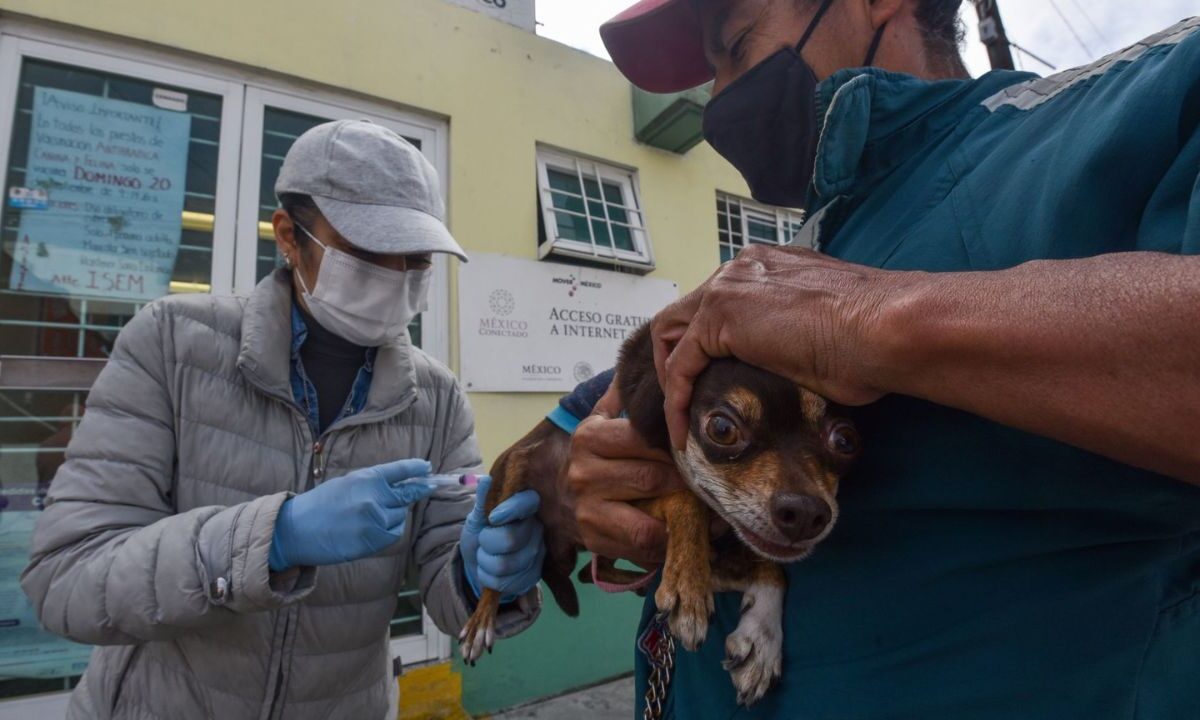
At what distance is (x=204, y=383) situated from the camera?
204 centimetres

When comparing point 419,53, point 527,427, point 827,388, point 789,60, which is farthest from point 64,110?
point 827,388

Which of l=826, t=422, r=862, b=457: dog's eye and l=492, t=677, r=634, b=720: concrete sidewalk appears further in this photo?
l=492, t=677, r=634, b=720: concrete sidewalk

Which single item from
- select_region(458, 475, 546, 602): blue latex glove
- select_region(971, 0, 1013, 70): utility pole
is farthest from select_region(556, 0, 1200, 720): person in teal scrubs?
select_region(971, 0, 1013, 70): utility pole

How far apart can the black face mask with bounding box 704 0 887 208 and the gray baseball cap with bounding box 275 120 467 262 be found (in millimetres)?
1177

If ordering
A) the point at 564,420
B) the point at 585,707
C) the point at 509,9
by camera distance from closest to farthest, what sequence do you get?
the point at 564,420 < the point at 585,707 < the point at 509,9

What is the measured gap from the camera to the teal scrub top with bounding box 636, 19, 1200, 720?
2.79 feet

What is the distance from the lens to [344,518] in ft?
6.32

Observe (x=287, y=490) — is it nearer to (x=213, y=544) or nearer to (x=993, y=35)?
(x=213, y=544)

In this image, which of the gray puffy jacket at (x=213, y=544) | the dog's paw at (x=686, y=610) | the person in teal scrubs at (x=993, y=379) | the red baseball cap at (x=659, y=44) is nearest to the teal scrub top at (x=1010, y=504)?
the person in teal scrubs at (x=993, y=379)

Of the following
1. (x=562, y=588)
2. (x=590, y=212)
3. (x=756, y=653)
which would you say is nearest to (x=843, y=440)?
(x=756, y=653)

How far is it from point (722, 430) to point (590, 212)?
451 centimetres

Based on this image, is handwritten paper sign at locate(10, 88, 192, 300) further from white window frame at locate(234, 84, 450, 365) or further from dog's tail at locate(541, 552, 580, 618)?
dog's tail at locate(541, 552, 580, 618)

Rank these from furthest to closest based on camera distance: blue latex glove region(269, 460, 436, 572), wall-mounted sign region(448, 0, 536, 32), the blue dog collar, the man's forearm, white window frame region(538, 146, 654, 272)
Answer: white window frame region(538, 146, 654, 272)
wall-mounted sign region(448, 0, 536, 32)
the blue dog collar
blue latex glove region(269, 460, 436, 572)
the man's forearm

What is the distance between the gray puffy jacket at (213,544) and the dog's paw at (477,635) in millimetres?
105
